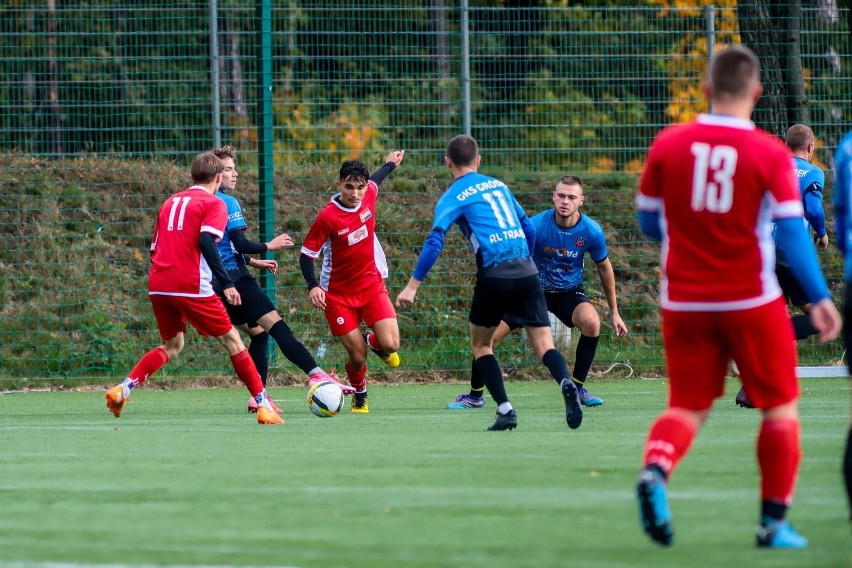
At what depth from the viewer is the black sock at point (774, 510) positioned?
466cm

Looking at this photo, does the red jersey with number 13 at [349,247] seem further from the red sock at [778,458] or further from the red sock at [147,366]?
the red sock at [778,458]

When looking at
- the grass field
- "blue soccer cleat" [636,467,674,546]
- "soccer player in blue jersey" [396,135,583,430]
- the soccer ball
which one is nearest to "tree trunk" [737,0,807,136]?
the grass field

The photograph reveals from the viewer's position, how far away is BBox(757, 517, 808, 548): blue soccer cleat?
4.62 meters

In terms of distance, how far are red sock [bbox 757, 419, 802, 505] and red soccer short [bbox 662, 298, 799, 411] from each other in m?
0.09

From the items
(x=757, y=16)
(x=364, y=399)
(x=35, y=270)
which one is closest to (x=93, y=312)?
(x=35, y=270)

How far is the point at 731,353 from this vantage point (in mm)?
4898

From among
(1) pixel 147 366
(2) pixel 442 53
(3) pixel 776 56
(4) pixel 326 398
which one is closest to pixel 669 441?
(4) pixel 326 398

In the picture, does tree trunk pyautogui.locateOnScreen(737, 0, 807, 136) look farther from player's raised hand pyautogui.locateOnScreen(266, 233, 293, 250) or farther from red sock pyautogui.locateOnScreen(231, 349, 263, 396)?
red sock pyautogui.locateOnScreen(231, 349, 263, 396)

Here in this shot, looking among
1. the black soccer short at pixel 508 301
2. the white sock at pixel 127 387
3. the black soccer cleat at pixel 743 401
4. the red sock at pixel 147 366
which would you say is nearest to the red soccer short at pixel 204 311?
the red sock at pixel 147 366

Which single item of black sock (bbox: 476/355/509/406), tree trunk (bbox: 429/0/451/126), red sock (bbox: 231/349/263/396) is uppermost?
tree trunk (bbox: 429/0/451/126)

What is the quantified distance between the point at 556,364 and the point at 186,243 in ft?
10.0

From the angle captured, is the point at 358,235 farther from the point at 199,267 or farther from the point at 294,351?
Answer: the point at 199,267

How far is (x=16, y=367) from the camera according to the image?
1490 centimetres

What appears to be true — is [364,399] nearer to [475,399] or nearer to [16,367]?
[475,399]
